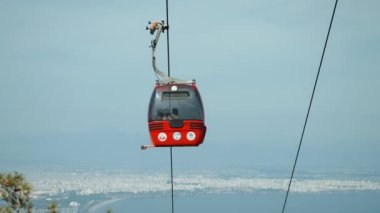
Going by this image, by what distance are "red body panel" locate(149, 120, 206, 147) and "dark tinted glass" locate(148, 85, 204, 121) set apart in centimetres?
19

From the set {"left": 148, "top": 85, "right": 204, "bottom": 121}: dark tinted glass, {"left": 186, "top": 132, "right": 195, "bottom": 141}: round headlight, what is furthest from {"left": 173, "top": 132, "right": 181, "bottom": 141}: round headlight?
{"left": 148, "top": 85, "right": 204, "bottom": 121}: dark tinted glass

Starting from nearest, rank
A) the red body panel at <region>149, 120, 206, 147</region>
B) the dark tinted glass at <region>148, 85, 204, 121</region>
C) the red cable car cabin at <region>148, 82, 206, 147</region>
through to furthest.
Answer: the red body panel at <region>149, 120, 206, 147</region>
the red cable car cabin at <region>148, 82, 206, 147</region>
the dark tinted glass at <region>148, 85, 204, 121</region>

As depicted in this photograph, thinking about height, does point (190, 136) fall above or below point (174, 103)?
below

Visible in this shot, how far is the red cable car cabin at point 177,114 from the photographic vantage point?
612 inches

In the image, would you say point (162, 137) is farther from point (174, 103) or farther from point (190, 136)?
point (174, 103)

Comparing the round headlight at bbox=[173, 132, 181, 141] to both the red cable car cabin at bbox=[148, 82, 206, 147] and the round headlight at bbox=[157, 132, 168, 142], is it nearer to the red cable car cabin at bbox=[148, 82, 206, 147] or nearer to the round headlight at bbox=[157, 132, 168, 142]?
the red cable car cabin at bbox=[148, 82, 206, 147]

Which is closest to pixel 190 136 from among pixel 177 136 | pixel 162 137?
pixel 177 136

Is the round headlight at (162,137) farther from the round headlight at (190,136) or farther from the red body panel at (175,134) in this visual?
the round headlight at (190,136)

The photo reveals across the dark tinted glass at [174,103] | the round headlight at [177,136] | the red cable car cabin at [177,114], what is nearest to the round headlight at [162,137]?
the red cable car cabin at [177,114]

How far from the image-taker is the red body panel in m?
15.4

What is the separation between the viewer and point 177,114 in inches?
626

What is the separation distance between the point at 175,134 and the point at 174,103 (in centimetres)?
76

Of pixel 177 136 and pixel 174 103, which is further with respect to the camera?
pixel 174 103

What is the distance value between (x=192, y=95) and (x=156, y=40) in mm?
2065
